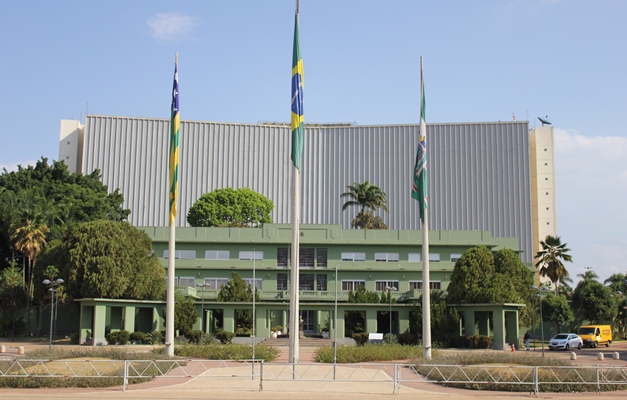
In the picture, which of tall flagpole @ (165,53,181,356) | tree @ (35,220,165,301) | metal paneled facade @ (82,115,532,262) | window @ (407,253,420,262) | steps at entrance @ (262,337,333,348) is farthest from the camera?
metal paneled facade @ (82,115,532,262)

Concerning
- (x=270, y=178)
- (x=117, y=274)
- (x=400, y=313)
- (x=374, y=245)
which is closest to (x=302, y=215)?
(x=270, y=178)

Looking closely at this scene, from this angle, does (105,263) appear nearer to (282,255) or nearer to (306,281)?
(282,255)

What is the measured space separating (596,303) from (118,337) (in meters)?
52.5

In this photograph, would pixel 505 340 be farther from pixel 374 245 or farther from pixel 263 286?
pixel 263 286

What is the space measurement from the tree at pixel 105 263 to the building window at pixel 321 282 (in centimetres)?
1908

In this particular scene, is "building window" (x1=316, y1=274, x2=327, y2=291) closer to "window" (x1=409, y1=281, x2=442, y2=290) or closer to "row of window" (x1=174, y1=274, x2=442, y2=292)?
"row of window" (x1=174, y1=274, x2=442, y2=292)

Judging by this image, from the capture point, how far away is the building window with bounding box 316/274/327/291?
247ft

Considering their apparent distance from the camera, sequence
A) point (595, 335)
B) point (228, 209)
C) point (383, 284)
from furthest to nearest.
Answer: point (228, 209) < point (383, 284) < point (595, 335)

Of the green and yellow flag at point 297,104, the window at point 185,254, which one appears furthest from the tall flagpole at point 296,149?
the window at point 185,254

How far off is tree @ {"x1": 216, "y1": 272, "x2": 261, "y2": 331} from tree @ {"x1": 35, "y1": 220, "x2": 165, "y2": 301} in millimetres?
7034

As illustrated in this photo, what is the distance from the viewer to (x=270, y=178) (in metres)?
109

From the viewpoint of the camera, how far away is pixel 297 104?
33562 millimetres

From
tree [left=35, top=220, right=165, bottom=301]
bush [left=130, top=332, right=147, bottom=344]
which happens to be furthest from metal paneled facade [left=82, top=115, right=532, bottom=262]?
bush [left=130, top=332, right=147, bottom=344]

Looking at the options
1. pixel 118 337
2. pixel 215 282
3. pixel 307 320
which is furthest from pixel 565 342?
pixel 118 337
